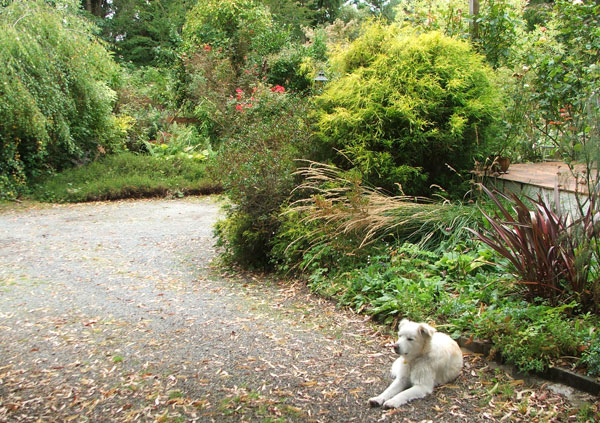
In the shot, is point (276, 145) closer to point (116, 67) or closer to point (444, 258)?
point (444, 258)

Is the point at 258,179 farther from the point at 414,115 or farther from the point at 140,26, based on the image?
the point at 140,26

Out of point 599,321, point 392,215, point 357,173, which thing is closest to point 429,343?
point 599,321

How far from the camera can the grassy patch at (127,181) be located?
11233 mm

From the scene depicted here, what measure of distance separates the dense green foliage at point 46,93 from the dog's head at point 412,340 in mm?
9206

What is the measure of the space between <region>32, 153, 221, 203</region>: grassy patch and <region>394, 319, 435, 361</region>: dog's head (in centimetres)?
841

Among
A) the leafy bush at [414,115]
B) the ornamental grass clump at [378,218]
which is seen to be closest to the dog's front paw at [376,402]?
the ornamental grass clump at [378,218]

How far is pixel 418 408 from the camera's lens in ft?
9.17

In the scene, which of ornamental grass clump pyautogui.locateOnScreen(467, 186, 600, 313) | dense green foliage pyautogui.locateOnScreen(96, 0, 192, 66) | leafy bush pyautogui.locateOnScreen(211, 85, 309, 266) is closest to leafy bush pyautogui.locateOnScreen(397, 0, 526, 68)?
leafy bush pyautogui.locateOnScreen(211, 85, 309, 266)

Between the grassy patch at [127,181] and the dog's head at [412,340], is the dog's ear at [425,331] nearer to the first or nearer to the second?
the dog's head at [412,340]

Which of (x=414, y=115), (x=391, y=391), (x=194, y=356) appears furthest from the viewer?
(x=414, y=115)

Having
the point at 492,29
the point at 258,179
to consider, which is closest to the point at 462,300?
the point at 258,179

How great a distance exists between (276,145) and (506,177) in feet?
9.11

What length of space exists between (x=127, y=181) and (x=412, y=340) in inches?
389

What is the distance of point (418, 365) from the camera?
296 centimetres
